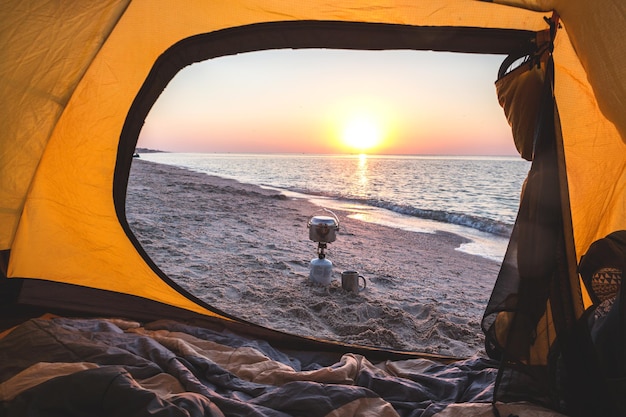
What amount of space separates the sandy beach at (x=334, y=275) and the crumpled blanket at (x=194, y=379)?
2.36 ft

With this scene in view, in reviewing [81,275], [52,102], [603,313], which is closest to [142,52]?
[52,102]

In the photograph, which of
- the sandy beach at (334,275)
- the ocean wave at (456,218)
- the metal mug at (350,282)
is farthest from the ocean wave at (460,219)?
the metal mug at (350,282)

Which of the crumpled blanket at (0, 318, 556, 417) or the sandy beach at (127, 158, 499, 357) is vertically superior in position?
the crumpled blanket at (0, 318, 556, 417)

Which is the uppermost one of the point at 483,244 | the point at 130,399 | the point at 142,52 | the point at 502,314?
the point at 142,52

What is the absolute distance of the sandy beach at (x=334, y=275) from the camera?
312cm

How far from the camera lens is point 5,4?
170 centimetres

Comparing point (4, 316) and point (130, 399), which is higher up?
point (130, 399)

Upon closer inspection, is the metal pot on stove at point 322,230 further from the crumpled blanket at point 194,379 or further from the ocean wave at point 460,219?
the ocean wave at point 460,219

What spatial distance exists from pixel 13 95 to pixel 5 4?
411mm

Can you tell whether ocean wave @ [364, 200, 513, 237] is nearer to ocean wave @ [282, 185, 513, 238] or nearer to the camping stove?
ocean wave @ [282, 185, 513, 238]

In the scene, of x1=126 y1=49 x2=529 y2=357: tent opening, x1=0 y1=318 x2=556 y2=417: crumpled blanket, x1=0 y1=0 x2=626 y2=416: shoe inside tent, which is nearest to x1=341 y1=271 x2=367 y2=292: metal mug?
x1=126 y1=49 x2=529 y2=357: tent opening

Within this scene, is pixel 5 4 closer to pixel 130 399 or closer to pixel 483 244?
pixel 130 399

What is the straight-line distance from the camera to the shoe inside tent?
153cm

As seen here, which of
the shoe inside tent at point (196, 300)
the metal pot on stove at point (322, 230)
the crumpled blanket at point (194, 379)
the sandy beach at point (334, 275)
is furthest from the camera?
the metal pot on stove at point (322, 230)
